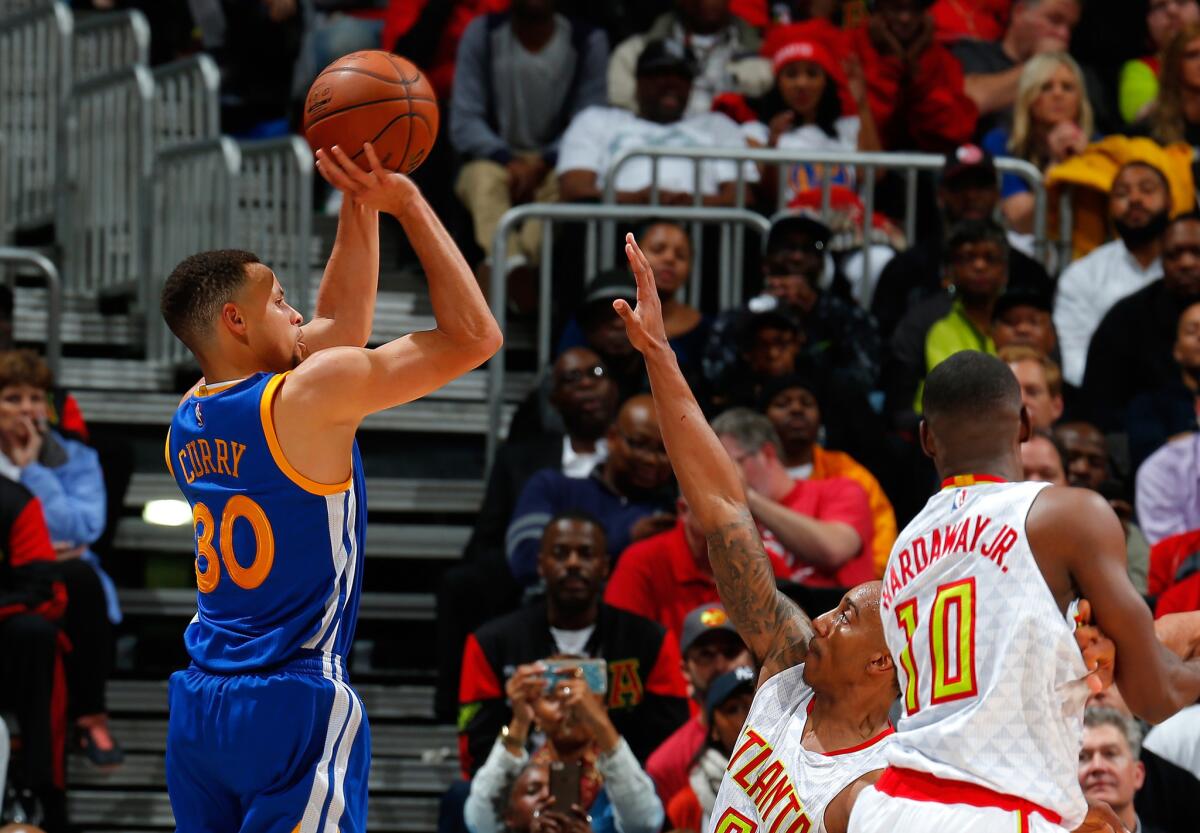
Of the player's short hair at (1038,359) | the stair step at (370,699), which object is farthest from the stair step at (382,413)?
the player's short hair at (1038,359)

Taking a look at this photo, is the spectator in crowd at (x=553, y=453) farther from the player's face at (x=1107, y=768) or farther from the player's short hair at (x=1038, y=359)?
the player's face at (x=1107, y=768)

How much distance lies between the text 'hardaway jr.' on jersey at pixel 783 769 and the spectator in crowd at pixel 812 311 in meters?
4.72

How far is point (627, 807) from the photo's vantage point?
741 cm

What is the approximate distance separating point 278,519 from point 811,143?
713 centimetres

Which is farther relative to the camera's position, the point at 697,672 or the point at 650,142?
the point at 650,142

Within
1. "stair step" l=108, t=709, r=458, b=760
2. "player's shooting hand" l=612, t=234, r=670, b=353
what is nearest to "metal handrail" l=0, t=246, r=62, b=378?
"stair step" l=108, t=709, r=458, b=760

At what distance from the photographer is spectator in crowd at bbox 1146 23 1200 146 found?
1112cm

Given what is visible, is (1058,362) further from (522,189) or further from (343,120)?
(343,120)

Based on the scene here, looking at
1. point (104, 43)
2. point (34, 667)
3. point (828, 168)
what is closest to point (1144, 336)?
point (828, 168)

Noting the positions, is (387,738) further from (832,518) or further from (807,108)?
(807,108)

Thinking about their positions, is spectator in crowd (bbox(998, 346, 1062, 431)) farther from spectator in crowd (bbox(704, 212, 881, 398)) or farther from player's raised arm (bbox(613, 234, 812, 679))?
player's raised arm (bbox(613, 234, 812, 679))

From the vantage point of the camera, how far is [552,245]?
10914 mm

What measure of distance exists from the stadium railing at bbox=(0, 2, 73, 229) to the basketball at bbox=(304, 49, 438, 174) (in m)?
6.88

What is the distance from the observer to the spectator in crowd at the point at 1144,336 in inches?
388
